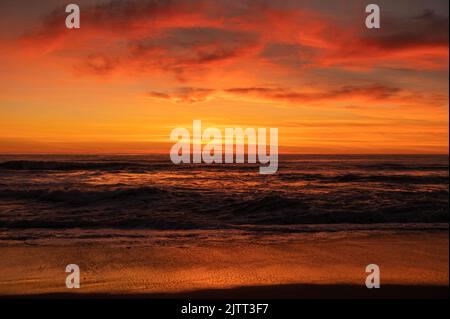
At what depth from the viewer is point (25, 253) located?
6.97m

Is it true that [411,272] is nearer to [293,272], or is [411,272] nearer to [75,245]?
[293,272]

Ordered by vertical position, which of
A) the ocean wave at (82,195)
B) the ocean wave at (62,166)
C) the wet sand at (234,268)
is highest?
the ocean wave at (62,166)

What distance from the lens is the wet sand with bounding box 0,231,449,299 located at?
16.5 feet

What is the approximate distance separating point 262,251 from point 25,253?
4.17 m

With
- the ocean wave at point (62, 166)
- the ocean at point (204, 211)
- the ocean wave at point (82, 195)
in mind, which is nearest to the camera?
the ocean at point (204, 211)

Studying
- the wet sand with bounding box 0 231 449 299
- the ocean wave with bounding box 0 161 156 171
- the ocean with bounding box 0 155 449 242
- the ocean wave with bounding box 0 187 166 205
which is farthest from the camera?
the ocean wave with bounding box 0 161 156 171

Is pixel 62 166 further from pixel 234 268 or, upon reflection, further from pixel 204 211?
pixel 234 268

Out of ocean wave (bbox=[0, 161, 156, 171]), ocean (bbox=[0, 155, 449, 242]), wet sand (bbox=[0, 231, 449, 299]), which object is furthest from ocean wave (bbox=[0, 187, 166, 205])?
ocean wave (bbox=[0, 161, 156, 171])

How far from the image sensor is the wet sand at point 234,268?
5.04 metres

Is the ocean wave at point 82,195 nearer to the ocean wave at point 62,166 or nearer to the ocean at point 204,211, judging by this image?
the ocean at point 204,211

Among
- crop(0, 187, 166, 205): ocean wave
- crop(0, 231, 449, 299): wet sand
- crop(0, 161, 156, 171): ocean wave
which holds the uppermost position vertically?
crop(0, 161, 156, 171): ocean wave

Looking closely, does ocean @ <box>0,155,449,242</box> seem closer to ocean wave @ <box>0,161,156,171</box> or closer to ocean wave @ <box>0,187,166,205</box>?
ocean wave @ <box>0,187,166,205</box>

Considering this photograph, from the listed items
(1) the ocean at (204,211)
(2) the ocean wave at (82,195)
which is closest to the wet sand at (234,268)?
(1) the ocean at (204,211)
